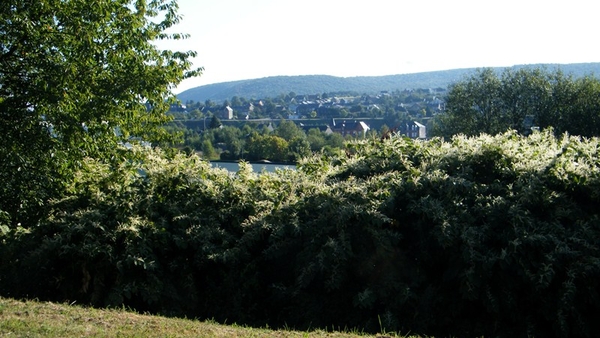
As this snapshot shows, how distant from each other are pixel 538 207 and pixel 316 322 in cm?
272

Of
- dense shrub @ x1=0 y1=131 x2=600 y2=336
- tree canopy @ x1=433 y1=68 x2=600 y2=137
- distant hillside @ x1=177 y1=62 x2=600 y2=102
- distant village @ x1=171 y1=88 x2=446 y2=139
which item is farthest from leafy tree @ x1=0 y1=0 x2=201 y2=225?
distant hillside @ x1=177 y1=62 x2=600 y2=102

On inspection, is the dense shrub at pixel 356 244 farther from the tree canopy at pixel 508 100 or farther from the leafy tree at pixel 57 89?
the tree canopy at pixel 508 100

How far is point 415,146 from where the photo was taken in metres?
8.70

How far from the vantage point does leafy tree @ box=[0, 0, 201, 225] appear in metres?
8.70

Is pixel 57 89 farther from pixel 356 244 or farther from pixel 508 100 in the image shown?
pixel 508 100

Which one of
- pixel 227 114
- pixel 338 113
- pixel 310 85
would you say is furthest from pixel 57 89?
pixel 310 85

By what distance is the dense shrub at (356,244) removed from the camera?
248 inches

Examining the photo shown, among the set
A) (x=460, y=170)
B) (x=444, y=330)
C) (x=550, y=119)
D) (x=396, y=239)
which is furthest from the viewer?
(x=550, y=119)

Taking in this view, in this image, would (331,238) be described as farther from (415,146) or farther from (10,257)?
(10,257)

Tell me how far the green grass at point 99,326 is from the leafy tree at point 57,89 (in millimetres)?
2837

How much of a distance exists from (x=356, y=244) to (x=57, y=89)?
15.4 feet

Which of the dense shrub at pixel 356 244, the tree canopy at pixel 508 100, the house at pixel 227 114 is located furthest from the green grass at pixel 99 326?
the house at pixel 227 114

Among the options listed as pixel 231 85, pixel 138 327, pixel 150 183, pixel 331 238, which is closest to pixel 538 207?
pixel 331 238

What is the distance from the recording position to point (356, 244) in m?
7.01
